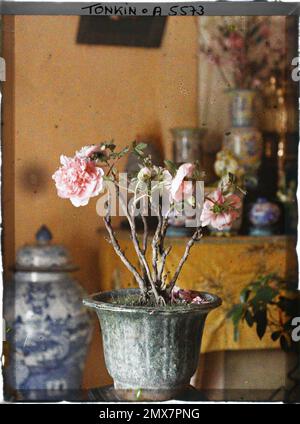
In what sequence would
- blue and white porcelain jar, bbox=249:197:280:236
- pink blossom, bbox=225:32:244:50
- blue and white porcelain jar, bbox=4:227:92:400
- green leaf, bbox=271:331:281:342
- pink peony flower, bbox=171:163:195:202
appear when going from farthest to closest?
blue and white porcelain jar, bbox=249:197:280:236, pink blossom, bbox=225:32:244:50, green leaf, bbox=271:331:281:342, blue and white porcelain jar, bbox=4:227:92:400, pink peony flower, bbox=171:163:195:202

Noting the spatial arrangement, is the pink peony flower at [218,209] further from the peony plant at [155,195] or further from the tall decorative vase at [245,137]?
the tall decorative vase at [245,137]

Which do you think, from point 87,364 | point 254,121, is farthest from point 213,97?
point 87,364

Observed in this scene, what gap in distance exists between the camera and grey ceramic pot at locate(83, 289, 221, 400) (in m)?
0.85

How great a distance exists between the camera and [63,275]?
3.81ft

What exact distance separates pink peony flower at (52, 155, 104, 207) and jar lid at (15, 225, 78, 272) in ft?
0.99

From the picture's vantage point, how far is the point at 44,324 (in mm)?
1126

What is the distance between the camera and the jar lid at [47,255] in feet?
3.75

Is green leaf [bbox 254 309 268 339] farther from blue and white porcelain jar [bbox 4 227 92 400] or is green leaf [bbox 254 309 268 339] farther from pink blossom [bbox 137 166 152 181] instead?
pink blossom [bbox 137 166 152 181]

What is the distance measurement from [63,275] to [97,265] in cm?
7

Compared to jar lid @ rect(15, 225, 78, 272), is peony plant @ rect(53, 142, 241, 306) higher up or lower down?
higher up

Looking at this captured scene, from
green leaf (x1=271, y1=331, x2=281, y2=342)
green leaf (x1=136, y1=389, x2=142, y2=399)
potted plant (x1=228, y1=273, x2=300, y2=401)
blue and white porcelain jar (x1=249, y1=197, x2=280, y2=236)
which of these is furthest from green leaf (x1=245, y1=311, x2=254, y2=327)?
green leaf (x1=136, y1=389, x2=142, y2=399)

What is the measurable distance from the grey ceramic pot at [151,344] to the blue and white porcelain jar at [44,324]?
25cm

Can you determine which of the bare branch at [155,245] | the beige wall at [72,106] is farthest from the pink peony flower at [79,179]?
the beige wall at [72,106]

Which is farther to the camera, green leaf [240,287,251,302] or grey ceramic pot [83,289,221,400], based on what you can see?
green leaf [240,287,251,302]
